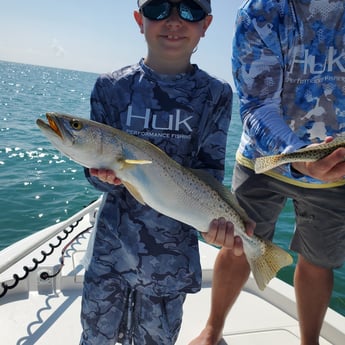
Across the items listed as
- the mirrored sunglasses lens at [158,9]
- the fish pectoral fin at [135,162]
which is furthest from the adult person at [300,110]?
the fish pectoral fin at [135,162]

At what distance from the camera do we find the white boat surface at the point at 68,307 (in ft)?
10.2

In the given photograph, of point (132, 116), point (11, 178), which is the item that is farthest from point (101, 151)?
point (11, 178)

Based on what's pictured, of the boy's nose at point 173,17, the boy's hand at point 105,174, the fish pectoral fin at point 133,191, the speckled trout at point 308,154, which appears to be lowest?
the fish pectoral fin at point 133,191

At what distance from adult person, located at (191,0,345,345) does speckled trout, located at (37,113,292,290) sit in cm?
41

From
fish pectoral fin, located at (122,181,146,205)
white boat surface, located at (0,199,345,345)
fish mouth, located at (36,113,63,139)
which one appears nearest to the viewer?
fish mouth, located at (36,113,63,139)

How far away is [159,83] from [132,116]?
0.82 ft

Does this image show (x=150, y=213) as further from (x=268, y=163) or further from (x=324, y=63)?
(x=324, y=63)

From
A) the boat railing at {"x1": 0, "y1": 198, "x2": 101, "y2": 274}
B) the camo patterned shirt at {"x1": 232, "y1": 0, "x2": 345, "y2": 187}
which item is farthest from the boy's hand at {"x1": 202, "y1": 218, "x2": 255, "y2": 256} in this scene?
the boat railing at {"x1": 0, "y1": 198, "x2": 101, "y2": 274}

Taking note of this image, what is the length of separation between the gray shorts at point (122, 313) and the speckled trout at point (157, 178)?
0.55 meters

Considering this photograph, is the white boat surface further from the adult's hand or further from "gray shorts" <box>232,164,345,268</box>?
the adult's hand

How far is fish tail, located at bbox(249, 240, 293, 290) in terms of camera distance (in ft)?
7.85

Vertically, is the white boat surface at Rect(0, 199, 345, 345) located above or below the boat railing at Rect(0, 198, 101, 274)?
below

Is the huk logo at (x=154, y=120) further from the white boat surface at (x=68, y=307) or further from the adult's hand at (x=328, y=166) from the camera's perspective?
the white boat surface at (x=68, y=307)

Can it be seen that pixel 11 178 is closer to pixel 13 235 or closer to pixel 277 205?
pixel 13 235
